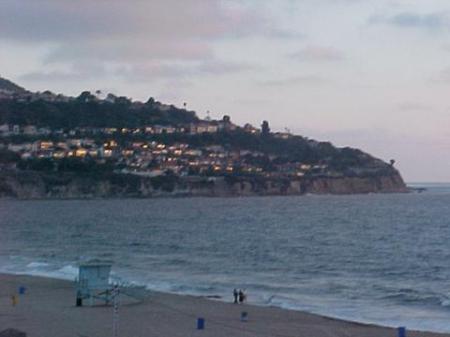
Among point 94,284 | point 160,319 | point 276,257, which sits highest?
point 94,284

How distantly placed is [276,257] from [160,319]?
97.2 ft

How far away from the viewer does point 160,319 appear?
27359 mm

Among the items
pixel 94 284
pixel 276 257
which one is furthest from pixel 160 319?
pixel 276 257

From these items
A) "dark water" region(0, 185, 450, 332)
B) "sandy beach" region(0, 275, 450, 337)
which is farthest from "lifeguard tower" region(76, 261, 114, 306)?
"dark water" region(0, 185, 450, 332)

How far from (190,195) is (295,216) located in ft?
282

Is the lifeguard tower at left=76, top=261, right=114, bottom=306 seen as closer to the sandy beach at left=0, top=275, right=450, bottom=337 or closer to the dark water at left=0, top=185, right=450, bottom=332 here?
the sandy beach at left=0, top=275, right=450, bottom=337

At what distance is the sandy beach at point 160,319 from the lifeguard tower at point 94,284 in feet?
1.90

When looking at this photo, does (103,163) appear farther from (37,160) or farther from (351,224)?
(351,224)

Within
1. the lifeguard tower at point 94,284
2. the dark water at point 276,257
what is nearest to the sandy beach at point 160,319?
the lifeguard tower at point 94,284

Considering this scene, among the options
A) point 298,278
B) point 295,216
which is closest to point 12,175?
point 295,216

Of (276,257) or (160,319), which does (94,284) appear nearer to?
(160,319)

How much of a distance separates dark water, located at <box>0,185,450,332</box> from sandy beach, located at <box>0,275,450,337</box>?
234 centimetres

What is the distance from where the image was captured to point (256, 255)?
58.2 metres

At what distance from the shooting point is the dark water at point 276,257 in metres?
35.2
